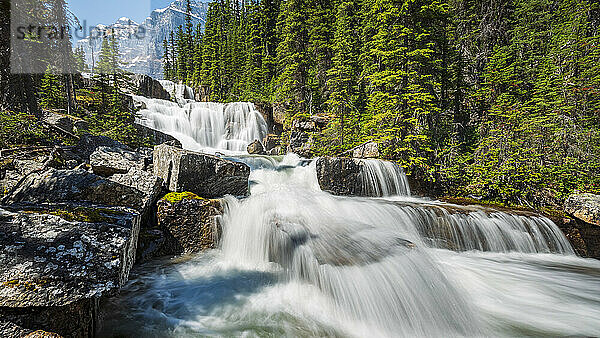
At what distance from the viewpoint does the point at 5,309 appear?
1.93 m

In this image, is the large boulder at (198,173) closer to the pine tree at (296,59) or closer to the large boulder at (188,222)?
the large boulder at (188,222)

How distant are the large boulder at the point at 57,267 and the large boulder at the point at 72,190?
1802mm

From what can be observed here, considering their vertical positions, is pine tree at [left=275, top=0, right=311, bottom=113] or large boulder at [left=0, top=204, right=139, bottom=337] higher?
pine tree at [left=275, top=0, right=311, bottom=113]

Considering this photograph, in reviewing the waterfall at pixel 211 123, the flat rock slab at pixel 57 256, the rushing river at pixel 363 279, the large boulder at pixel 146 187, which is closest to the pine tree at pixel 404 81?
the rushing river at pixel 363 279

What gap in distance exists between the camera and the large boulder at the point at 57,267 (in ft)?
6.53

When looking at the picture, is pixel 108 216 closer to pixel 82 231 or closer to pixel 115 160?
pixel 82 231

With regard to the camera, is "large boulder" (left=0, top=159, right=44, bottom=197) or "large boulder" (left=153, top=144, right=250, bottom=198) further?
"large boulder" (left=153, top=144, right=250, bottom=198)

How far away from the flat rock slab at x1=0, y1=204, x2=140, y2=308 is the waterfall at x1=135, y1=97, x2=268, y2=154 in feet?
58.5

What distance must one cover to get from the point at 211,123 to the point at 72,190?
61.0ft

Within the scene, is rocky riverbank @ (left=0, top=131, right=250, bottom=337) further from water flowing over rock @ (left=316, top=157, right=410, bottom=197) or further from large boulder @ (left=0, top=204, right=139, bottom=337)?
water flowing over rock @ (left=316, top=157, right=410, bottom=197)

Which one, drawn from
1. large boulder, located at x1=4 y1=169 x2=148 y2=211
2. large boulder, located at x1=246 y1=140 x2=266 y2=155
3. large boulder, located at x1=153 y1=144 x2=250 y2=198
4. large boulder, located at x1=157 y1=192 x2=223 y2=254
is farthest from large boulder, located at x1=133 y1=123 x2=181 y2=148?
large boulder, located at x1=157 y1=192 x2=223 y2=254

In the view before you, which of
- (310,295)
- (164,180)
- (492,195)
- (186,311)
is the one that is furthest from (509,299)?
(164,180)

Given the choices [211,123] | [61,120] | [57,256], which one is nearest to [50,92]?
[61,120]

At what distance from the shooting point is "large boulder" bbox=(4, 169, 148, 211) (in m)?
4.05
